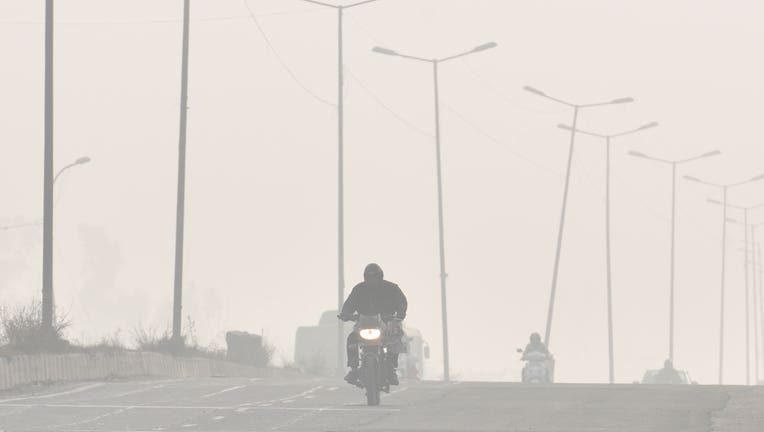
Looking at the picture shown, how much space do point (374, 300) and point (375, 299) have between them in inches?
0.7

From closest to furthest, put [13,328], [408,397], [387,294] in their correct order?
1. [387,294]
2. [408,397]
3. [13,328]

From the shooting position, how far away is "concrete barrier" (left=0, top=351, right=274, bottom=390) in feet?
97.3

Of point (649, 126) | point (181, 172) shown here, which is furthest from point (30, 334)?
point (649, 126)

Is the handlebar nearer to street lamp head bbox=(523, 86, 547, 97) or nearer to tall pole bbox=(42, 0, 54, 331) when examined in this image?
tall pole bbox=(42, 0, 54, 331)

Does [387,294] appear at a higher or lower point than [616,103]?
lower

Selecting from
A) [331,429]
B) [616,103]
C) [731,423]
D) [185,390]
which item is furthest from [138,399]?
[616,103]

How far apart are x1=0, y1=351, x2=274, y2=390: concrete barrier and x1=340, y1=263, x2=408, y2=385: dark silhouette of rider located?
703 centimetres

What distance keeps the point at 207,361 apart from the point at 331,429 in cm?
2349

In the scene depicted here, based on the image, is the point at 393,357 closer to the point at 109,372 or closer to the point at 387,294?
the point at 387,294

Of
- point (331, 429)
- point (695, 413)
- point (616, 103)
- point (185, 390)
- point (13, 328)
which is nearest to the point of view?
point (331, 429)

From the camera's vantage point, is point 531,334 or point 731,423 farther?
point 531,334

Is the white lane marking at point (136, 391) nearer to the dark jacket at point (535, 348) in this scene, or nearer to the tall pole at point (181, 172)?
the tall pole at point (181, 172)

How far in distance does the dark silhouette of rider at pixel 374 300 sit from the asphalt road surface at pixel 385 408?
1.05 m

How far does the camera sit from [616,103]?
76.5 m
